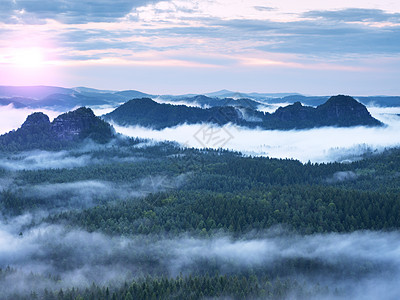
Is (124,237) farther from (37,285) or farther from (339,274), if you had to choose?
(339,274)

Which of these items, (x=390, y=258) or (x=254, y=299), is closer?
(x=254, y=299)

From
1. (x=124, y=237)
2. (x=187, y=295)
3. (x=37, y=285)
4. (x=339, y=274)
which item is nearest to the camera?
(x=187, y=295)

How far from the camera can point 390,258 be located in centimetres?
17500

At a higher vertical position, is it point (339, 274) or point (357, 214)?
point (357, 214)

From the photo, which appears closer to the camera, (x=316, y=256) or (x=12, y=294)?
(x=12, y=294)

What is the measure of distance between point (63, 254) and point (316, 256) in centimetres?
9580

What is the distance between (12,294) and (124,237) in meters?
50.0

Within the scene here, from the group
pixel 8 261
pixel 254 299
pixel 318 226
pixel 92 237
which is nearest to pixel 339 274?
pixel 318 226

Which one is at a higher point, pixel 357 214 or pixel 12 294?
pixel 357 214

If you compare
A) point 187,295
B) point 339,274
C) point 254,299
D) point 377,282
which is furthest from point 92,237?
point 377,282

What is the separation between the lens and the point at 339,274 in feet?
573

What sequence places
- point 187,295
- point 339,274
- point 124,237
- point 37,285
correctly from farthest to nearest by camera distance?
point 124,237
point 339,274
point 37,285
point 187,295

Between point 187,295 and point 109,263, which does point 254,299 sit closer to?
point 187,295

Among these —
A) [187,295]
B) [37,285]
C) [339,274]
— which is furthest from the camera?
[339,274]
